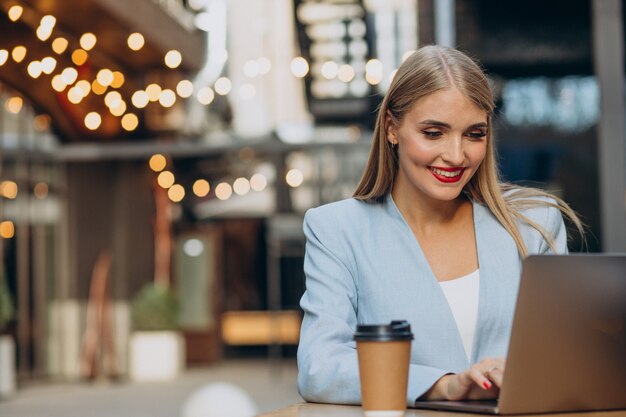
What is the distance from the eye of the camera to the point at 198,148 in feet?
40.5

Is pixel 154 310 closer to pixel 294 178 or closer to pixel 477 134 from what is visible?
pixel 294 178

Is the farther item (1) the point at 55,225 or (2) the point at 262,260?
(2) the point at 262,260

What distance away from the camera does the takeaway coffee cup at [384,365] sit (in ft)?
4.81

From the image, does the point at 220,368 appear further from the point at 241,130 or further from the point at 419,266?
the point at 419,266

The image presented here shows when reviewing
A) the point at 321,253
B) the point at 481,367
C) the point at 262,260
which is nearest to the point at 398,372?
the point at 481,367

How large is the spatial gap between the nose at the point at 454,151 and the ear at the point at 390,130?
0.64 feet

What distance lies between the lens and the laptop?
1512 millimetres

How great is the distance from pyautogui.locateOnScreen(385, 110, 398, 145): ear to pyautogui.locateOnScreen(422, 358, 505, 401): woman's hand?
0.53 meters

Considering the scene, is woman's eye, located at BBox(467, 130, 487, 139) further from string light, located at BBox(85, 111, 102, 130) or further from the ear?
string light, located at BBox(85, 111, 102, 130)

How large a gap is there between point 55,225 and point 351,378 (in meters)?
11.5

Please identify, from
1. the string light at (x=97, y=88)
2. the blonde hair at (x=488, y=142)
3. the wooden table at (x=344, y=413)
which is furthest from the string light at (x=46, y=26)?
the wooden table at (x=344, y=413)

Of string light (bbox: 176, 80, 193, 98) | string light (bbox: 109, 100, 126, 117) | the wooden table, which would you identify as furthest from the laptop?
string light (bbox: 176, 80, 193, 98)

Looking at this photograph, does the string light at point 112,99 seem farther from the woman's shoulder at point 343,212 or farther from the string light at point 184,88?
the woman's shoulder at point 343,212

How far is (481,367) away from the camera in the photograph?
164cm
